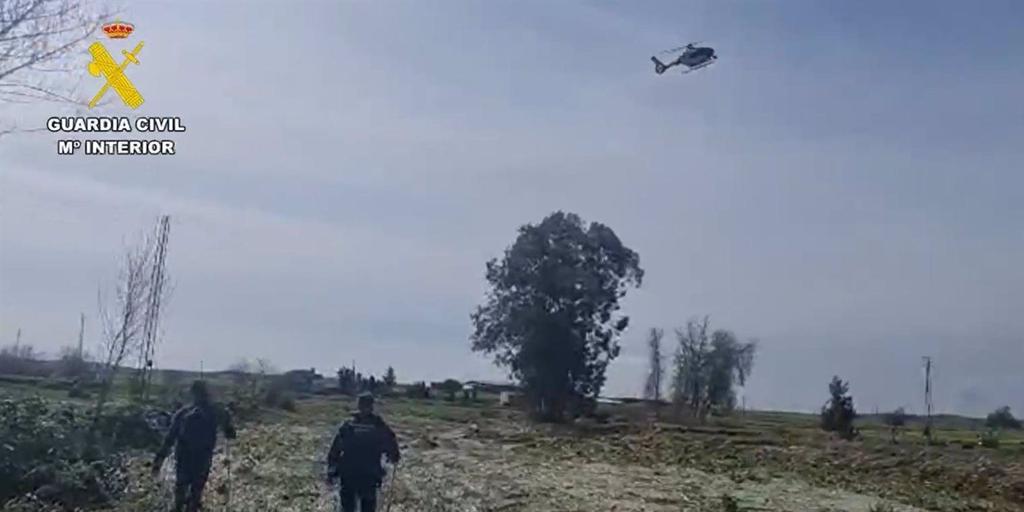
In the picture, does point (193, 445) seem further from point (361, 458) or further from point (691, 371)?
point (691, 371)

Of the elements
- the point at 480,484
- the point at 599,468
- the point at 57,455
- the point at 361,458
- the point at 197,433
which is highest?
the point at 197,433

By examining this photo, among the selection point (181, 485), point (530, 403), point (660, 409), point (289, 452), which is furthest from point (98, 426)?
point (660, 409)

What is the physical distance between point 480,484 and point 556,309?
27.4 meters

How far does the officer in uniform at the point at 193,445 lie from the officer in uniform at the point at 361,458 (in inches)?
84.0

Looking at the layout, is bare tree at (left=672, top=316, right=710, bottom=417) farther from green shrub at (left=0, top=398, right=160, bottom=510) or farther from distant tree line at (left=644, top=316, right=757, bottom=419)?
green shrub at (left=0, top=398, right=160, bottom=510)

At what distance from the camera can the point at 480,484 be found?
82.8ft

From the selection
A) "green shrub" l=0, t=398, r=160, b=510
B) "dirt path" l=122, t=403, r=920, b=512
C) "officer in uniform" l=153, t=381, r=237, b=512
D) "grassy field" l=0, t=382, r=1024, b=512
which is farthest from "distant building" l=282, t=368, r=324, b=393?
"officer in uniform" l=153, t=381, r=237, b=512

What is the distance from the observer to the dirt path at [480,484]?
20.2 metres

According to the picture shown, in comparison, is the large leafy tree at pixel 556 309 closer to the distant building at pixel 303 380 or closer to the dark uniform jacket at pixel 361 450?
the distant building at pixel 303 380

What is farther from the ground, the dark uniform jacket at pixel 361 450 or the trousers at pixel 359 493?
the dark uniform jacket at pixel 361 450

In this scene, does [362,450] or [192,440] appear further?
[192,440]

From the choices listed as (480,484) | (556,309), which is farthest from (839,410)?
(480,484)

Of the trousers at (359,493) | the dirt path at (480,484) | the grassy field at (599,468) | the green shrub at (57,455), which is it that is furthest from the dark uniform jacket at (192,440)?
the green shrub at (57,455)

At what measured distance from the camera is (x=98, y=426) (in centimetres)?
2517
